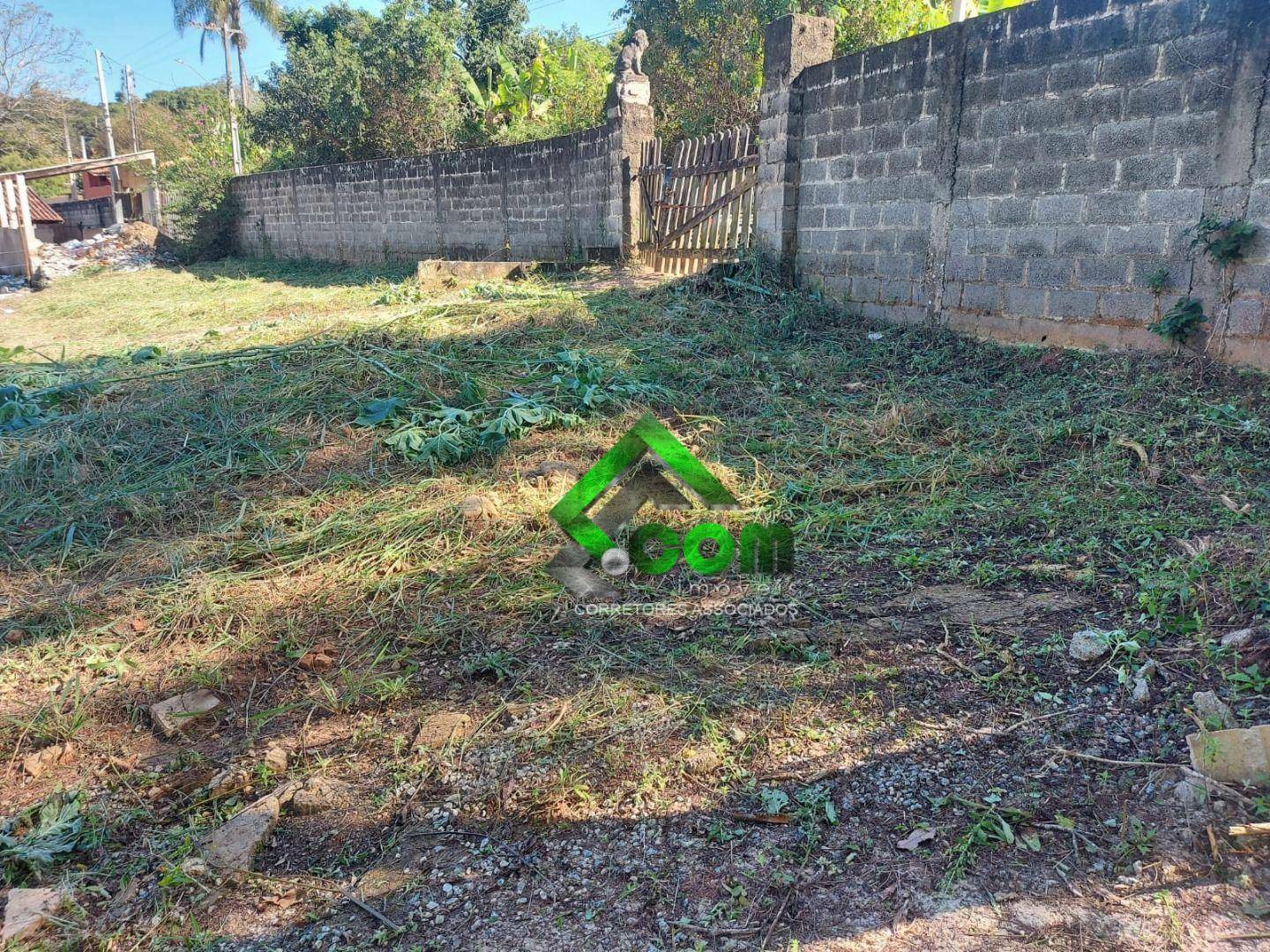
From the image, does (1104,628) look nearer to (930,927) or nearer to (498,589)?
(930,927)

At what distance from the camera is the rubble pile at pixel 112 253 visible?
1848cm

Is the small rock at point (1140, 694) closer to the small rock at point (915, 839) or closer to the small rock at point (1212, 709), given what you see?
the small rock at point (1212, 709)

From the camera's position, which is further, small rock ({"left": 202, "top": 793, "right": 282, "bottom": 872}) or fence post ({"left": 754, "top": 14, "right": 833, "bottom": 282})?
fence post ({"left": 754, "top": 14, "right": 833, "bottom": 282})

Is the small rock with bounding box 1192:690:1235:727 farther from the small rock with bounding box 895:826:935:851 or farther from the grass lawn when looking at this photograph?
the small rock with bounding box 895:826:935:851

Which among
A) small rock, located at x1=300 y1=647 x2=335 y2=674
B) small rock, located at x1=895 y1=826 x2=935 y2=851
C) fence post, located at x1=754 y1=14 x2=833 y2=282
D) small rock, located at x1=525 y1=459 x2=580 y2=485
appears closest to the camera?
small rock, located at x1=895 y1=826 x2=935 y2=851

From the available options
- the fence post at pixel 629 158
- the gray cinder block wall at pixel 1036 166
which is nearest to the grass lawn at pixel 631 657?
the gray cinder block wall at pixel 1036 166

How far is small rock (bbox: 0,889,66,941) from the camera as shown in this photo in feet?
6.15

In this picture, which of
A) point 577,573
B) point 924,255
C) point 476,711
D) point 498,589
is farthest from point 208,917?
point 924,255

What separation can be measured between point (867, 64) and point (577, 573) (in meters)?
5.36

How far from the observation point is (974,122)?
19.7ft

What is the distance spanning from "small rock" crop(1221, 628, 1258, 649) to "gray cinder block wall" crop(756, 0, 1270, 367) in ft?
9.35

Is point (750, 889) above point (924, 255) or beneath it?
beneath

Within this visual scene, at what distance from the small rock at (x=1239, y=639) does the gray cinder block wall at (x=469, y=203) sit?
8.52m

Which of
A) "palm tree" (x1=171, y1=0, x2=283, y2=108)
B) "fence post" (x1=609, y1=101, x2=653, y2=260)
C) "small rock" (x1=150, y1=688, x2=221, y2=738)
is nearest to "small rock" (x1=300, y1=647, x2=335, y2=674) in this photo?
"small rock" (x1=150, y1=688, x2=221, y2=738)
